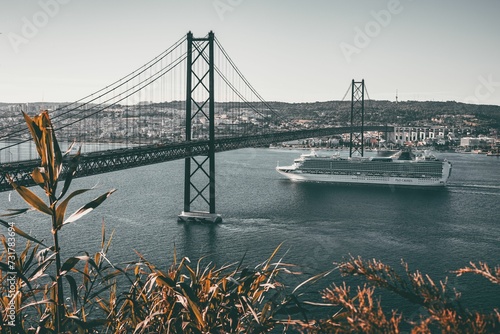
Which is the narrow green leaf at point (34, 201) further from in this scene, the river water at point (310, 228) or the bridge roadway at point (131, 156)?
the river water at point (310, 228)

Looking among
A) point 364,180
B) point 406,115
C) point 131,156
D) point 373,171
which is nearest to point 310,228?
point 131,156

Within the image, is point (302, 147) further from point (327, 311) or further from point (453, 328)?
point (453, 328)

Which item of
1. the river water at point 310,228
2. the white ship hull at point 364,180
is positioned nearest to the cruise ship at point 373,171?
the white ship hull at point 364,180

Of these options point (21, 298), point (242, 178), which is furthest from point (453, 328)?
point (242, 178)

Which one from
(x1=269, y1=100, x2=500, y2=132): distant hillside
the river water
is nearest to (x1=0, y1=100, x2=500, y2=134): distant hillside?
(x1=269, y1=100, x2=500, y2=132): distant hillside

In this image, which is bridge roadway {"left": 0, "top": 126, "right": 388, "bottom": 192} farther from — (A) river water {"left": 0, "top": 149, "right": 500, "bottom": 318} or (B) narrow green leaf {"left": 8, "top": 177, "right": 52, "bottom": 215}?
(B) narrow green leaf {"left": 8, "top": 177, "right": 52, "bottom": 215}

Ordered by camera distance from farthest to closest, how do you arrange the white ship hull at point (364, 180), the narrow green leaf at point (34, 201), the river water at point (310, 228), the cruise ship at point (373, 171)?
the cruise ship at point (373, 171)
the white ship hull at point (364, 180)
the river water at point (310, 228)
the narrow green leaf at point (34, 201)

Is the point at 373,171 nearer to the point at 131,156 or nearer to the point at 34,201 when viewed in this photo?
the point at 131,156
